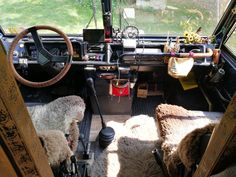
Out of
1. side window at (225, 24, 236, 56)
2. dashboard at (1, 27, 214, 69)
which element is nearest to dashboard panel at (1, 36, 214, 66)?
dashboard at (1, 27, 214, 69)

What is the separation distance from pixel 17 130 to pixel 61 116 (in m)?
1.18

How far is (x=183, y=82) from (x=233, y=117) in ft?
6.68

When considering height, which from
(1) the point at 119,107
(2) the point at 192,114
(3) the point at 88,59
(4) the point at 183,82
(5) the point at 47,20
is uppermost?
(5) the point at 47,20

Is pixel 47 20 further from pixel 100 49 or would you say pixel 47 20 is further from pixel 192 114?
pixel 192 114

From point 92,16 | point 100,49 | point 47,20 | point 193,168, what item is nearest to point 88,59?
point 100,49

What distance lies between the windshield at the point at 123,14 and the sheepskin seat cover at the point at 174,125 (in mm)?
991

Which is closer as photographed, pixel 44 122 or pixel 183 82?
pixel 44 122

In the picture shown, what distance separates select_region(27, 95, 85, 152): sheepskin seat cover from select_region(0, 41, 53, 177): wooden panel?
0.92 m

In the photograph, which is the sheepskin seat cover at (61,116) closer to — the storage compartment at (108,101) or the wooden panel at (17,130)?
the storage compartment at (108,101)

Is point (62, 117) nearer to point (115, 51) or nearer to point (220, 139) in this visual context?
point (115, 51)

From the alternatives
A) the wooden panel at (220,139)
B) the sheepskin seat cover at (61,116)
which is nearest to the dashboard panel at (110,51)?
the sheepskin seat cover at (61,116)

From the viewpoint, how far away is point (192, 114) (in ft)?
6.31

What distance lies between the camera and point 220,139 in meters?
0.78

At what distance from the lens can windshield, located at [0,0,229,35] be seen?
2295 mm
